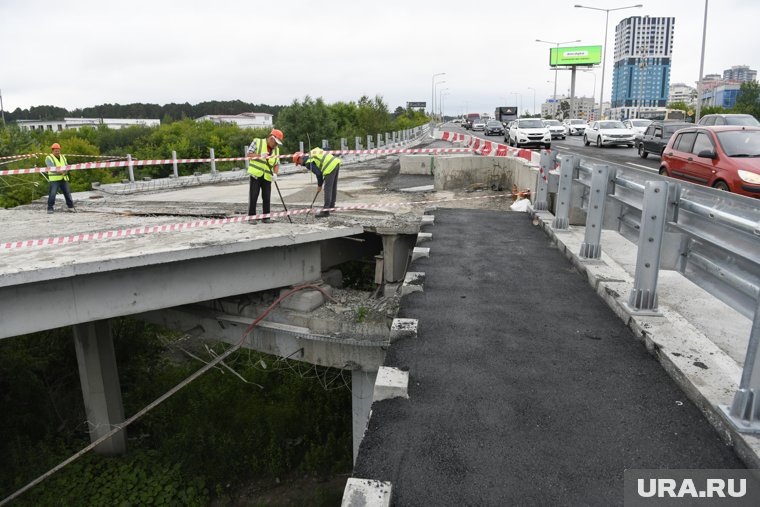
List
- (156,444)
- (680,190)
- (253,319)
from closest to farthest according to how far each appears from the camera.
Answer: (680,190)
(253,319)
(156,444)

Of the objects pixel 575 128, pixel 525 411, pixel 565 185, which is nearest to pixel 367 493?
pixel 525 411

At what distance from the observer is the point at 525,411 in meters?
3.43

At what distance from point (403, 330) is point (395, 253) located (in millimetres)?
5221

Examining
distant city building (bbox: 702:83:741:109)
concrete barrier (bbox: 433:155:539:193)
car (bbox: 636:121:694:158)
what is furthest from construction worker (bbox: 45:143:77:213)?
distant city building (bbox: 702:83:741:109)

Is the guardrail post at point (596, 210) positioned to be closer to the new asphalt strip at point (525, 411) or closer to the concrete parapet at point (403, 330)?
the new asphalt strip at point (525, 411)

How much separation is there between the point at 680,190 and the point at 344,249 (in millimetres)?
6748

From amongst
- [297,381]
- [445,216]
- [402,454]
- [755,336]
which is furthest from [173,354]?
[755,336]

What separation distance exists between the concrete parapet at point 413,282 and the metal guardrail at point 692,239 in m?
1.98

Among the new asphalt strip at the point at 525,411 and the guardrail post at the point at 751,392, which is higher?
the guardrail post at the point at 751,392

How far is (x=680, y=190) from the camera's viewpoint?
4.47 m

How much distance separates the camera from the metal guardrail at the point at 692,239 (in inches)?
120

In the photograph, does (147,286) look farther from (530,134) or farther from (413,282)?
(530,134)

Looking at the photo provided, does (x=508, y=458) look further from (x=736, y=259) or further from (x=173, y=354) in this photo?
(x=173, y=354)

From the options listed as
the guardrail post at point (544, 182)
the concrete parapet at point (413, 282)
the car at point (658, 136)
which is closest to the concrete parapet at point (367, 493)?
the concrete parapet at point (413, 282)
